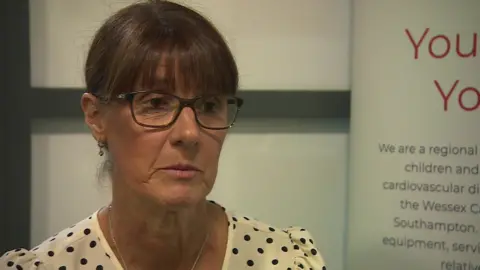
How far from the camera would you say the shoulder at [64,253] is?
3.26 ft

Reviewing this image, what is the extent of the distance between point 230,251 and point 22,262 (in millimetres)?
399

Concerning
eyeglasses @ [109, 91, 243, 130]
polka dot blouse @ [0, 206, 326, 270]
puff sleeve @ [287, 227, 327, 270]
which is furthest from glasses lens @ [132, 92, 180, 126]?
puff sleeve @ [287, 227, 327, 270]

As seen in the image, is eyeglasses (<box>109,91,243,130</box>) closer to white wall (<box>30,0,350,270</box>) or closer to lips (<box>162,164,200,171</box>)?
lips (<box>162,164,200,171</box>)

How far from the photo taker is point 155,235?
1004 mm

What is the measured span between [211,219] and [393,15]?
72 cm

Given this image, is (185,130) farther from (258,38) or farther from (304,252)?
(258,38)

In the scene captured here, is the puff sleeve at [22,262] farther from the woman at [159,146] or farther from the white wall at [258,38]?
the white wall at [258,38]

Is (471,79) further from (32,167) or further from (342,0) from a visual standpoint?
(32,167)

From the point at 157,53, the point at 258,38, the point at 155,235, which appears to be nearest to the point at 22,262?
the point at 155,235

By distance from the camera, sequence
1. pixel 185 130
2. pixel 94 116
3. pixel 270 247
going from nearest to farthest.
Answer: pixel 185 130
pixel 94 116
pixel 270 247

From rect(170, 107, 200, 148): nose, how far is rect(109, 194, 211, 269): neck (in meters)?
0.16

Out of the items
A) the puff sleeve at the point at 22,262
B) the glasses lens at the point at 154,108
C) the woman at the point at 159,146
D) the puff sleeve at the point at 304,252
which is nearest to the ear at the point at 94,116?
the woman at the point at 159,146

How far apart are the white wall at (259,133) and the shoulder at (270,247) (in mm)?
487

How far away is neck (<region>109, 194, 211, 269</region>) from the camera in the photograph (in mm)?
984
